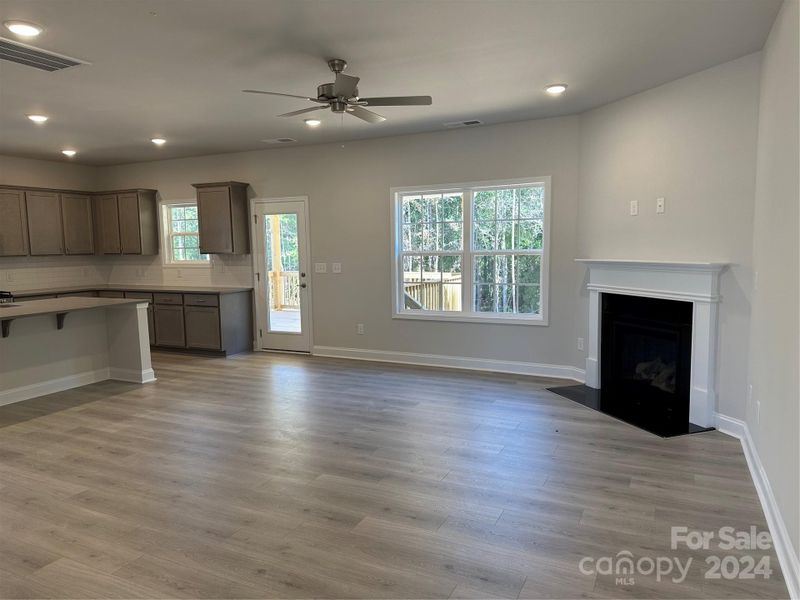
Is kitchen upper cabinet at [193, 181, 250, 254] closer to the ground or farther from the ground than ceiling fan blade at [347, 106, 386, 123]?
closer to the ground

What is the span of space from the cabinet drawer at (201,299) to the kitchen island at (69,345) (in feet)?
4.12

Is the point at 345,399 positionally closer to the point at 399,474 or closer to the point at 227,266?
the point at 399,474

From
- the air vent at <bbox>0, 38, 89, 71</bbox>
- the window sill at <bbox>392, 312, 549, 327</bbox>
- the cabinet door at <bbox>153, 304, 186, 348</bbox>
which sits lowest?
the cabinet door at <bbox>153, 304, 186, 348</bbox>

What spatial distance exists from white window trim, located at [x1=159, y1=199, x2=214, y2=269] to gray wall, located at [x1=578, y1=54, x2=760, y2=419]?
5362mm

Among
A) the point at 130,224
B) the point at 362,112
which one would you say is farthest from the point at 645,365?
the point at 130,224

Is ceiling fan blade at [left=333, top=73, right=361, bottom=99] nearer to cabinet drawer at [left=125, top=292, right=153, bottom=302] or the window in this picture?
the window

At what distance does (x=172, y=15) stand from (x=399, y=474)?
2878 mm

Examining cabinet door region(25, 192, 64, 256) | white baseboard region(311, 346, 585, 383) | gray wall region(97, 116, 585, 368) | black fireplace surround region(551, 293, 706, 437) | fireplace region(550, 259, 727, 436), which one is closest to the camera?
fireplace region(550, 259, 727, 436)

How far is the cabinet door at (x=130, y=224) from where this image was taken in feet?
24.3

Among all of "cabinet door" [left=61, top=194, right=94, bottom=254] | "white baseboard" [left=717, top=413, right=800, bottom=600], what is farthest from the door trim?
"white baseboard" [left=717, top=413, right=800, bottom=600]

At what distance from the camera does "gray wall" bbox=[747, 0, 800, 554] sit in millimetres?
2186

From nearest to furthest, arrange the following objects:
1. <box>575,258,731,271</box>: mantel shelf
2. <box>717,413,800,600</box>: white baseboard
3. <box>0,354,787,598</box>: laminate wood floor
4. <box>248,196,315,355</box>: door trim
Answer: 1. <box>717,413,800,600</box>: white baseboard
2. <box>0,354,787,598</box>: laminate wood floor
3. <box>575,258,731,271</box>: mantel shelf
4. <box>248,196,315,355</box>: door trim

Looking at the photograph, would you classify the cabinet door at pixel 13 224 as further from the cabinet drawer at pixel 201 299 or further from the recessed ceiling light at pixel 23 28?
the recessed ceiling light at pixel 23 28

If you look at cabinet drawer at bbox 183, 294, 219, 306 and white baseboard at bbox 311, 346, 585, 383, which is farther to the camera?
cabinet drawer at bbox 183, 294, 219, 306
